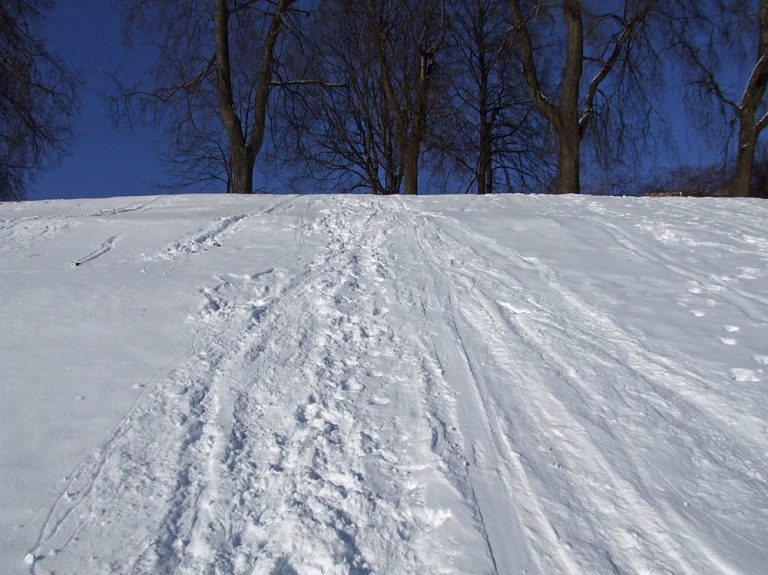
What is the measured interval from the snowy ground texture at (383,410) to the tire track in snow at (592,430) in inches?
0.5

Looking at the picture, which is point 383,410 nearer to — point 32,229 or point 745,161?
point 32,229

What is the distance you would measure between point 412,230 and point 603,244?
2188 millimetres

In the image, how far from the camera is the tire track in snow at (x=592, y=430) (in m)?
2.21

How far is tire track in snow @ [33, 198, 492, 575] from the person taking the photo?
2.19 metres

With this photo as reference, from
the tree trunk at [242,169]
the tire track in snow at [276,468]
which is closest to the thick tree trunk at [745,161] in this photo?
the tree trunk at [242,169]

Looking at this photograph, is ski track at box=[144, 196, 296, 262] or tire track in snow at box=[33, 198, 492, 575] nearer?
tire track in snow at box=[33, 198, 492, 575]

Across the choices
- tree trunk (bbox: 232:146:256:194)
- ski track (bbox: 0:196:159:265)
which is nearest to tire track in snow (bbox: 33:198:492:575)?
ski track (bbox: 0:196:159:265)

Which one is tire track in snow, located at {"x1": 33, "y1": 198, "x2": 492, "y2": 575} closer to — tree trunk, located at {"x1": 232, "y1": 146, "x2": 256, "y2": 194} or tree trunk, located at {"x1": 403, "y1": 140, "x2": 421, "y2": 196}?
tree trunk, located at {"x1": 232, "y1": 146, "x2": 256, "y2": 194}

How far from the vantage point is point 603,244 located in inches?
235

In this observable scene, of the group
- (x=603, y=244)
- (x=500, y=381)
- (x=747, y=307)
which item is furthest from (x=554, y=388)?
(x=603, y=244)

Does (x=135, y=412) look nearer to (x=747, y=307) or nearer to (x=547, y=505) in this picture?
(x=547, y=505)

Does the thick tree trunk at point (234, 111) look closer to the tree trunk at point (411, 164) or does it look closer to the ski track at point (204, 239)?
the tree trunk at point (411, 164)

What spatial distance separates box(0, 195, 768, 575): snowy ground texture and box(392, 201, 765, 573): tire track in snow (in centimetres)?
1

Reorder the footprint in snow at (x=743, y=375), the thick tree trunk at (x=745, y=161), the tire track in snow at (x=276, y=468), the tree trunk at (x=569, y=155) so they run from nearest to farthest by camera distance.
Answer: the tire track in snow at (x=276, y=468)
the footprint in snow at (x=743, y=375)
the tree trunk at (x=569, y=155)
the thick tree trunk at (x=745, y=161)
